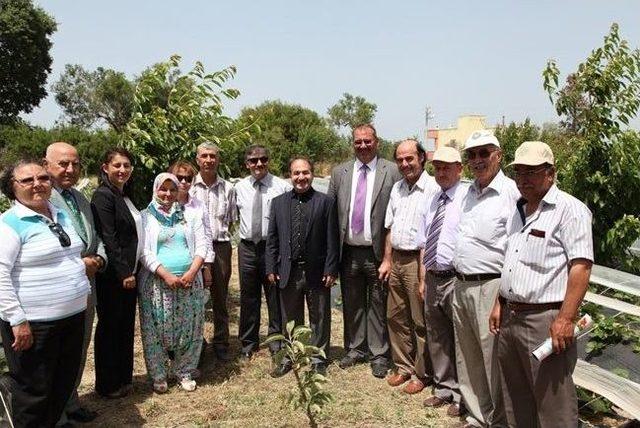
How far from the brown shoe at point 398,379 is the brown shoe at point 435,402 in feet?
1.42

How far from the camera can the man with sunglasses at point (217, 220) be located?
5.25 meters

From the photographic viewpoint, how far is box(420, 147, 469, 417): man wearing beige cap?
164 inches

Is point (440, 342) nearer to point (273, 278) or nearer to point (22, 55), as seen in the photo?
point (273, 278)

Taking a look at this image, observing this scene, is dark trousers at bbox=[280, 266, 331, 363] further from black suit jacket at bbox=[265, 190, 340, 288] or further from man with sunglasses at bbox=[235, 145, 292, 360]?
man with sunglasses at bbox=[235, 145, 292, 360]

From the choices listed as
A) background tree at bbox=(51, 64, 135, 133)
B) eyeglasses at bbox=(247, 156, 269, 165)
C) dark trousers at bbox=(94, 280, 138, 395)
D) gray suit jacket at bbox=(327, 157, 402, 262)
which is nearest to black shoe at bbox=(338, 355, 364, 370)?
gray suit jacket at bbox=(327, 157, 402, 262)

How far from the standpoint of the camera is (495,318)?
133 inches

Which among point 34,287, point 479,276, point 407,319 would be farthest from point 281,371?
point 34,287

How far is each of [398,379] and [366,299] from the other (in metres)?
0.79

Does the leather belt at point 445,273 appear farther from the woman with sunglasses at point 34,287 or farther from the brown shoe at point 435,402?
the woman with sunglasses at point 34,287

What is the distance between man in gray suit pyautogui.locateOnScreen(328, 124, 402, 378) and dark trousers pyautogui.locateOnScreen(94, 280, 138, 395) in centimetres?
195

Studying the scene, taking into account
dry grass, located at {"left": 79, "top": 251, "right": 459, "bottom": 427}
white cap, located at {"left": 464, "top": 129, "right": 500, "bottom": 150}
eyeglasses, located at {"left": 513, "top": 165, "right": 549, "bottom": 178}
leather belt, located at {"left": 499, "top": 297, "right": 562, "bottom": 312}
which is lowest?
dry grass, located at {"left": 79, "top": 251, "right": 459, "bottom": 427}

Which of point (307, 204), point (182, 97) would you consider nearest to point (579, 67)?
point (307, 204)

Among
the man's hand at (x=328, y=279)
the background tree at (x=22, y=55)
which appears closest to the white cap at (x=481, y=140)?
the man's hand at (x=328, y=279)

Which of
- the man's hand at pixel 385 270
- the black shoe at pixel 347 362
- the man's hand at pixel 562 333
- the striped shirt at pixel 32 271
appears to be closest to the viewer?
the man's hand at pixel 562 333
